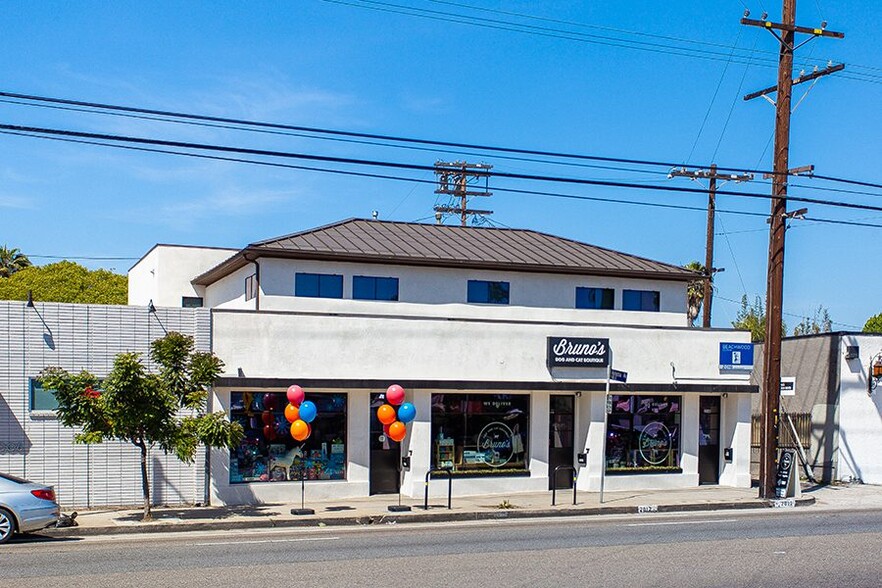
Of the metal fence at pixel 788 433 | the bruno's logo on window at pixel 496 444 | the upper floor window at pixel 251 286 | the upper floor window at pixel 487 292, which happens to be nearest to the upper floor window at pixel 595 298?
the upper floor window at pixel 487 292

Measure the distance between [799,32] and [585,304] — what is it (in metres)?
9.80

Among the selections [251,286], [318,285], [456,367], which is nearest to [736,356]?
[456,367]

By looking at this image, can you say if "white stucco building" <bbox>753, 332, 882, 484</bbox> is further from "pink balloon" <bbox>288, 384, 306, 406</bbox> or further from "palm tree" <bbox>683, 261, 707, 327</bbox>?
"palm tree" <bbox>683, 261, 707, 327</bbox>

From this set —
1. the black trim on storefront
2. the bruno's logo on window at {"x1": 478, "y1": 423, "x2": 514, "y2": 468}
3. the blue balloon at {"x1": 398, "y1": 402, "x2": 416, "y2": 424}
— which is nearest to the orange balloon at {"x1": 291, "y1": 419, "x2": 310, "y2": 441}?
the black trim on storefront

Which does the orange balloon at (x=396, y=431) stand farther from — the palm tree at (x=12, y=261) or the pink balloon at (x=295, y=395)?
the palm tree at (x=12, y=261)

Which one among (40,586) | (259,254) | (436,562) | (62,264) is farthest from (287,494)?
(62,264)

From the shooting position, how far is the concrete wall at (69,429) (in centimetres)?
2016

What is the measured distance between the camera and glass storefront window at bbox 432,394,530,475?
79.7 ft

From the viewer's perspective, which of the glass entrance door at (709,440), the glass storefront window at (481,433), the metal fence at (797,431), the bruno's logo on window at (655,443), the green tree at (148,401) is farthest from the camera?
the metal fence at (797,431)

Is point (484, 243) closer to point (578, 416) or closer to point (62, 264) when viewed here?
point (578, 416)

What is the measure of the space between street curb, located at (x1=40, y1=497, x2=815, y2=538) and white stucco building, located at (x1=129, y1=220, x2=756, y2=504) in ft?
7.51

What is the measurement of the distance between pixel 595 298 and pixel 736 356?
4869mm

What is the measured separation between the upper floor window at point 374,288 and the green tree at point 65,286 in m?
26.6

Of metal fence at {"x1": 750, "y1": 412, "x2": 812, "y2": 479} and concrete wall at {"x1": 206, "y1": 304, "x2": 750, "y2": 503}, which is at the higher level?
concrete wall at {"x1": 206, "y1": 304, "x2": 750, "y2": 503}
